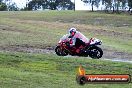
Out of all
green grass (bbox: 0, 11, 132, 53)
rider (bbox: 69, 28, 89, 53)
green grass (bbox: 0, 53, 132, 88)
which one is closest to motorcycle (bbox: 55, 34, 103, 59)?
rider (bbox: 69, 28, 89, 53)

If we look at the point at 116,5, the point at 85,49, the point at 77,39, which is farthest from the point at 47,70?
the point at 116,5

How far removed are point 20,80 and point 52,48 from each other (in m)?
11.7

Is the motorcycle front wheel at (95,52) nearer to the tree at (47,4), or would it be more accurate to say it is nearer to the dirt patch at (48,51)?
the dirt patch at (48,51)

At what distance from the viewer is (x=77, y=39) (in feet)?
64.9

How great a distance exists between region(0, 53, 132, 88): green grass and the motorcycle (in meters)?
0.64

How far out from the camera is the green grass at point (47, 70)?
1380cm

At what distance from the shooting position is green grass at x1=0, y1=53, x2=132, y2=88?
13.8 metres

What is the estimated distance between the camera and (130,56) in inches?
954

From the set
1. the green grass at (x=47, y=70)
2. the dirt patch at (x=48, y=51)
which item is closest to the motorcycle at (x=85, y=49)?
the green grass at (x=47, y=70)

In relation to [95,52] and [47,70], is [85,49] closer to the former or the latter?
[95,52]

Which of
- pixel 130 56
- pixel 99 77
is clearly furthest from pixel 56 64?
pixel 99 77

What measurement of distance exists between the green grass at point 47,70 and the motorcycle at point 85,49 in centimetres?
64

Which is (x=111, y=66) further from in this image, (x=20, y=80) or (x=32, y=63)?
(x=20, y=80)

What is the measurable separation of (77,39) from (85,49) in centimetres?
64
